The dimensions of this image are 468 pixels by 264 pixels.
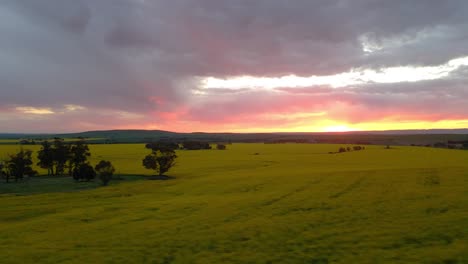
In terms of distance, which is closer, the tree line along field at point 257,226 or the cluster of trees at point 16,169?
the tree line along field at point 257,226

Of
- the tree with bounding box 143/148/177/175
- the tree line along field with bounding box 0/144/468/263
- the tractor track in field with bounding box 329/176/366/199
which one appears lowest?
the tree line along field with bounding box 0/144/468/263

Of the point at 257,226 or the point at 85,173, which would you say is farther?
the point at 85,173

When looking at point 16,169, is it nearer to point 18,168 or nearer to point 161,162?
point 18,168

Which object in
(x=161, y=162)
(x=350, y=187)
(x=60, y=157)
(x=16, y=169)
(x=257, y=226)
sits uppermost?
(x=60, y=157)

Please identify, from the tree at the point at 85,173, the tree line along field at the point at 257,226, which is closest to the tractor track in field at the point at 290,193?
the tree line along field at the point at 257,226

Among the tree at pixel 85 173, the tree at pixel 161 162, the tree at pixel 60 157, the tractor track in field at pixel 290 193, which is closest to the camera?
the tractor track in field at pixel 290 193

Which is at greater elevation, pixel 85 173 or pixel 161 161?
pixel 161 161

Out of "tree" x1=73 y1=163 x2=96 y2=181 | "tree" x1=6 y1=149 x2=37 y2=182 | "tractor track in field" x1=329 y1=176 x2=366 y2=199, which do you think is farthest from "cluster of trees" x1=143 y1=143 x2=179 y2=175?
"tractor track in field" x1=329 y1=176 x2=366 y2=199

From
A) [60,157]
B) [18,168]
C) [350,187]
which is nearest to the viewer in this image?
[350,187]

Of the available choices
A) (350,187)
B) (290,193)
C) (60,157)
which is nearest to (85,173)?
(60,157)

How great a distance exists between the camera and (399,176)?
45.4 m

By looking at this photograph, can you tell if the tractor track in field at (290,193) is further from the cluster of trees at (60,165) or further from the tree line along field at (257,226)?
the cluster of trees at (60,165)

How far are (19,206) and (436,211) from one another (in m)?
40.3

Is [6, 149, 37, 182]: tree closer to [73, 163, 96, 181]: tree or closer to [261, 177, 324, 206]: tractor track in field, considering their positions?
[73, 163, 96, 181]: tree
